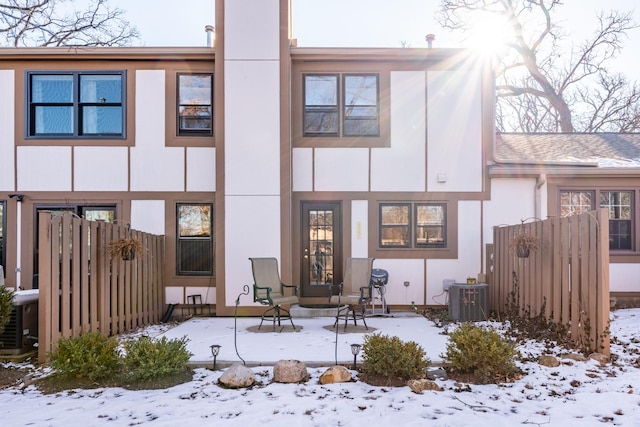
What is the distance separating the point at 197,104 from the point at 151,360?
5.75 meters

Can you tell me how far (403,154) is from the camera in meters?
9.17

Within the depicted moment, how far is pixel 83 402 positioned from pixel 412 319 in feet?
17.9

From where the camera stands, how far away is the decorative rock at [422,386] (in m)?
4.38

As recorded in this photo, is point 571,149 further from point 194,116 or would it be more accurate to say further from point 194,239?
point 194,239

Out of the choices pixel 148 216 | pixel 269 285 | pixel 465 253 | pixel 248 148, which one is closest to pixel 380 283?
pixel 465 253

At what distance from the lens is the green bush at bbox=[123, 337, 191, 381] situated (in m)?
4.65

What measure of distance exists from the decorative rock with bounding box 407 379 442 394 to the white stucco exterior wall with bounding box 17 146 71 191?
7.44 meters

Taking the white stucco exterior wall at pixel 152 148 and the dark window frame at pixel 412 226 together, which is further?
the dark window frame at pixel 412 226

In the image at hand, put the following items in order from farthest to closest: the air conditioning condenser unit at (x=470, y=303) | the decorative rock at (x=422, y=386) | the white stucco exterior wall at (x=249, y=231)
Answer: the white stucco exterior wall at (x=249, y=231), the air conditioning condenser unit at (x=470, y=303), the decorative rock at (x=422, y=386)

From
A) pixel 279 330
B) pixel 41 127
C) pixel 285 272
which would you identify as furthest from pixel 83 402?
pixel 41 127

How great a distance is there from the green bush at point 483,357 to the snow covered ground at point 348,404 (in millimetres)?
149

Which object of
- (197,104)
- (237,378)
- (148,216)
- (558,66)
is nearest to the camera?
(237,378)

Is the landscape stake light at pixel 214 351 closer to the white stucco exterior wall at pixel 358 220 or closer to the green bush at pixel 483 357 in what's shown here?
the green bush at pixel 483 357

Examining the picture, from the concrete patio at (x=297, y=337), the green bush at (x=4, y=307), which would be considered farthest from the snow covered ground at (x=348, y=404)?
the green bush at (x=4, y=307)
